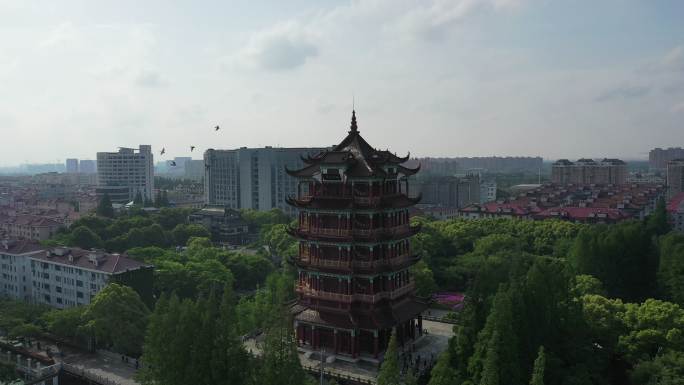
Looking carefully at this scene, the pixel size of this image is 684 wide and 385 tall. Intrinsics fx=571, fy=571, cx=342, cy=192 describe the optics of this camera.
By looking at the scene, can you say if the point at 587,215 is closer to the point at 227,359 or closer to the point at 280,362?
the point at 280,362

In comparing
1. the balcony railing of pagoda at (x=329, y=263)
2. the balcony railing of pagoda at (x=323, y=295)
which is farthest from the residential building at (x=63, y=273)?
the balcony railing of pagoda at (x=329, y=263)

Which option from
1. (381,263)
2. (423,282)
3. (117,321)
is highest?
(381,263)

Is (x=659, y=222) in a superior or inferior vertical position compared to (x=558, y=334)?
→ superior

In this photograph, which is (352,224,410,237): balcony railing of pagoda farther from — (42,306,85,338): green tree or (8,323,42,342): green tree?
(8,323,42,342): green tree

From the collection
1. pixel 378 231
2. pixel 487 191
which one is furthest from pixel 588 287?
pixel 487 191

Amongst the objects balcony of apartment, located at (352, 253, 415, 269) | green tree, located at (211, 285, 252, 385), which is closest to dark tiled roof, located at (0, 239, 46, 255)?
balcony of apartment, located at (352, 253, 415, 269)

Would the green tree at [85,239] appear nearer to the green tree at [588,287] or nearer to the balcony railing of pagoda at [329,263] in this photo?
the balcony railing of pagoda at [329,263]
